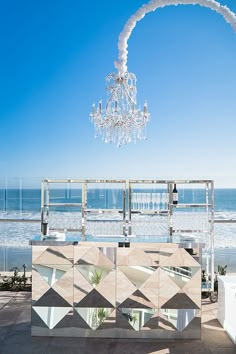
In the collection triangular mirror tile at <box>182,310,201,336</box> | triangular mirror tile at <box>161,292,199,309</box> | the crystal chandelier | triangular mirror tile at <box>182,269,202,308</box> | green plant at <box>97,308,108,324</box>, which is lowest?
triangular mirror tile at <box>182,310,201,336</box>

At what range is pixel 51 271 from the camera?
335 centimetres

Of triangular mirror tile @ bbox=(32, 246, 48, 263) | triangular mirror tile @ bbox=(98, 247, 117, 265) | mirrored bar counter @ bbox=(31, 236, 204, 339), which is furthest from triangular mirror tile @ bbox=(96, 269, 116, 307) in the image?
triangular mirror tile @ bbox=(32, 246, 48, 263)

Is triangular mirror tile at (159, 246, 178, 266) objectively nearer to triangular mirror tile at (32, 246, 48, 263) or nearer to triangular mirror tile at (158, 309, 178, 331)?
triangular mirror tile at (158, 309, 178, 331)

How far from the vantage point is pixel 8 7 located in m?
6.32

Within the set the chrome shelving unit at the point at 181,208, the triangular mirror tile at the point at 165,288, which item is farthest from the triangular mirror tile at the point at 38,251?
the chrome shelving unit at the point at 181,208

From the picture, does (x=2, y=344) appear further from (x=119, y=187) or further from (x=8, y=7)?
(x=8, y=7)

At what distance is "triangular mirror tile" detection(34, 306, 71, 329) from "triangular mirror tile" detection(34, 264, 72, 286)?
0.69 ft

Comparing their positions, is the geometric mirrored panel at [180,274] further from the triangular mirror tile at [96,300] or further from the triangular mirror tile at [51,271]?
the triangular mirror tile at [51,271]

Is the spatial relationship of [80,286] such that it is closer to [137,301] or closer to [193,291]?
[137,301]

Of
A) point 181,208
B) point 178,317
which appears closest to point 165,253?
point 178,317

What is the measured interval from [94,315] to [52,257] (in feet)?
1.90

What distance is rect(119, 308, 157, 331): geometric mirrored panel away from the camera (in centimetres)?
333

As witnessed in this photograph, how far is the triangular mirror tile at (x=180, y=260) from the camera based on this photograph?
130 inches

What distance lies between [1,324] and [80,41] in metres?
4.90
